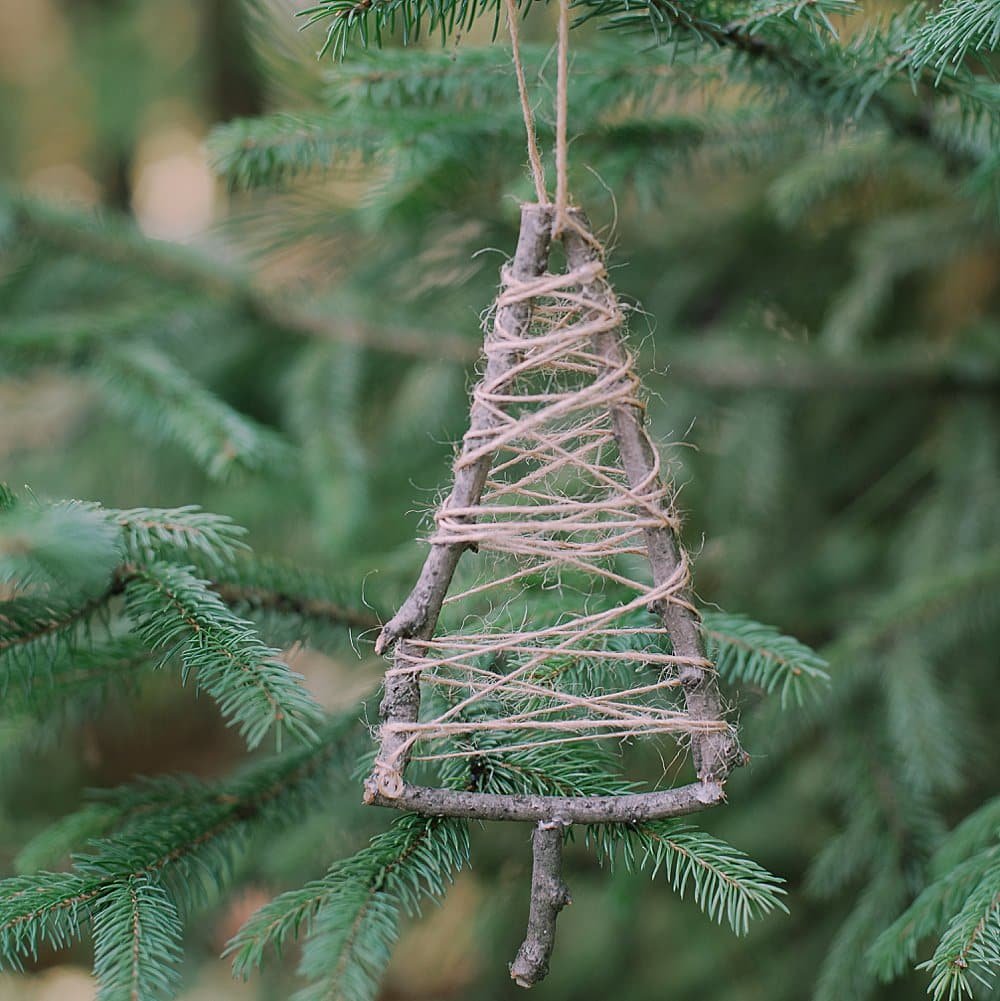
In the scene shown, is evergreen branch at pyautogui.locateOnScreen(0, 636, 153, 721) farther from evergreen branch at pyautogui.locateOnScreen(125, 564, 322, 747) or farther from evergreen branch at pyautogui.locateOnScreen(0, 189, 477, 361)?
evergreen branch at pyautogui.locateOnScreen(0, 189, 477, 361)

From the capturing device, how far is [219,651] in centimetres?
63

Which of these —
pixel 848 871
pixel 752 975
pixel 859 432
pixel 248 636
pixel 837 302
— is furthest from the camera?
pixel 859 432

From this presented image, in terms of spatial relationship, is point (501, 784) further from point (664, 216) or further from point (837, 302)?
point (664, 216)

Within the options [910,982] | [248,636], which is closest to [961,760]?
[910,982]

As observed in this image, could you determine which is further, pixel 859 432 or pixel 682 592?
pixel 859 432

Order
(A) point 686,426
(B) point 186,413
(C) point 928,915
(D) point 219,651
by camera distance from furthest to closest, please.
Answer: (A) point 686,426, (B) point 186,413, (C) point 928,915, (D) point 219,651

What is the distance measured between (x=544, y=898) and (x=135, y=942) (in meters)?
0.28

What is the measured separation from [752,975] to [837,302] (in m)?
1.09

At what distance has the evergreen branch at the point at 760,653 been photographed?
76cm

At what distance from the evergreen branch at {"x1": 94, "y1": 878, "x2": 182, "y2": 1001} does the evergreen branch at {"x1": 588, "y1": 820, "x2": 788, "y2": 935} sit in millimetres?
315

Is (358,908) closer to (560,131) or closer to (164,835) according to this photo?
(164,835)

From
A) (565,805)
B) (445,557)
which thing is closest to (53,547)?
Answer: (445,557)

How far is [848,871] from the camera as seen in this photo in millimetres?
1054

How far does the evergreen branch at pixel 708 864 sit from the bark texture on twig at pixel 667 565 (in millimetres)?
48
